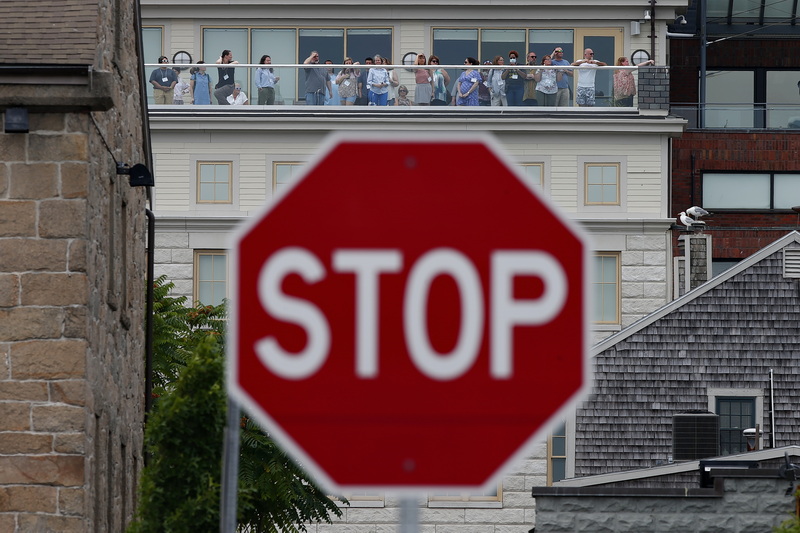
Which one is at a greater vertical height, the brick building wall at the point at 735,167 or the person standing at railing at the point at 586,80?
the person standing at railing at the point at 586,80

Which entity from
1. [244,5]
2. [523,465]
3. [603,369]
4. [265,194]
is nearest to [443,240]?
[603,369]

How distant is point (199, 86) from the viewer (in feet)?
147

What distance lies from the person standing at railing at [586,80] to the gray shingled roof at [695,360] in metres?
10.4

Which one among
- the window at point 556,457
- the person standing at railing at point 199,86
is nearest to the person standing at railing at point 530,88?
the person standing at railing at point 199,86

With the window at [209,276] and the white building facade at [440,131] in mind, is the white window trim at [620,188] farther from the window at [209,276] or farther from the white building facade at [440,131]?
the window at [209,276]

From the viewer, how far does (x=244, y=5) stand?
46969mm

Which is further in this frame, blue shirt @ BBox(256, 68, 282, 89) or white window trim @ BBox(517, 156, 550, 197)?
white window trim @ BBox(517, 156, 550, 197)

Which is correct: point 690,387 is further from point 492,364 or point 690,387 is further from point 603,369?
point 492,364

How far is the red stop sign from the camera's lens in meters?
4.79

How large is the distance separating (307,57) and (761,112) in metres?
11.8

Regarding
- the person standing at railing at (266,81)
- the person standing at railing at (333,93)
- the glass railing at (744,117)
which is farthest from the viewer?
the glass railing at (744,117)

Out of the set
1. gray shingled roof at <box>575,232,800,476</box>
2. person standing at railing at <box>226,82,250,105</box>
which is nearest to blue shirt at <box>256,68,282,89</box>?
person standing at railing at <box>226,82,250,105</box>

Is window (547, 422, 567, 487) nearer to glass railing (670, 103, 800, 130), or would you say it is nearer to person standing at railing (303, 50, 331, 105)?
glass railing (670, 103, 800, 130)

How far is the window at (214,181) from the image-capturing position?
147ft
